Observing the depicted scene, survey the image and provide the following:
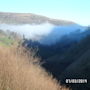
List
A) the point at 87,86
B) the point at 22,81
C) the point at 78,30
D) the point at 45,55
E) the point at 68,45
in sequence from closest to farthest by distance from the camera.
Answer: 1. the point at 22,81
2. the point at 87,86
3. the point at 45,55
4. the point at 68,45
5. the point at 78,30

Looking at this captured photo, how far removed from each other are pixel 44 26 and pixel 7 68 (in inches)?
5744

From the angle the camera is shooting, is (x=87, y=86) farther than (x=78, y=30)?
No

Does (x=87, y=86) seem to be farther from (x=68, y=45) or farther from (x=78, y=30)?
(x=78, y=30)

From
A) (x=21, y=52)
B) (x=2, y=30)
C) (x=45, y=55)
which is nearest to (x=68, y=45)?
(x=45, y=55)

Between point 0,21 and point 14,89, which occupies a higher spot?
point 14,89

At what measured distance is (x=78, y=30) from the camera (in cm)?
11738

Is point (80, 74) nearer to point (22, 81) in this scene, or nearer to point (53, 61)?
point (53, 61)

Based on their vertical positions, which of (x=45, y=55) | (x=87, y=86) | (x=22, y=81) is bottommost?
(x=45, y=55)

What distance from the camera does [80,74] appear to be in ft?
179

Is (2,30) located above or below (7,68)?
below

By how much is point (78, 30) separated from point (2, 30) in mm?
34173

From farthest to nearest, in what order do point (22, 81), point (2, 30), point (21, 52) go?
point (2, 30), point (21, 52), point (22, 81)

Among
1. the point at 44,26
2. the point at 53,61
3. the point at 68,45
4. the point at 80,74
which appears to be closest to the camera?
the point at 80,74

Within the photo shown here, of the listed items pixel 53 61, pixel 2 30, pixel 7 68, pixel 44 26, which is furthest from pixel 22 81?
pixel 44 26
